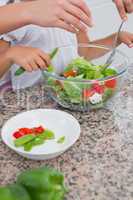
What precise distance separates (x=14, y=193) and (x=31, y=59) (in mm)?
485

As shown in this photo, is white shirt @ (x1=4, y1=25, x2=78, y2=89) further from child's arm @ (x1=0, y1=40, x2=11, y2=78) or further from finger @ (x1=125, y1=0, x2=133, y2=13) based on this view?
finger @ (x1=125, y1=0, x2=133, y2=13)

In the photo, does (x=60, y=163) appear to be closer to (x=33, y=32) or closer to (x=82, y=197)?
(x=82, y=197)

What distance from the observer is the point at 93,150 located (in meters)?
0.87

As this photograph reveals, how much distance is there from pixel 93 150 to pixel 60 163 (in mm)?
89

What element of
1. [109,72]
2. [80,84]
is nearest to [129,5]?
[109,72]

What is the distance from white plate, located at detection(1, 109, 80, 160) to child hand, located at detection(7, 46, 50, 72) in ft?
0.42

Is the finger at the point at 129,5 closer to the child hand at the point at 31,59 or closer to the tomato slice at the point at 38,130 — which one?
the child hand at the point at 31,59

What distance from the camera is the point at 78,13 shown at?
0.96m

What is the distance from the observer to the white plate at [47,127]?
0.83 metres

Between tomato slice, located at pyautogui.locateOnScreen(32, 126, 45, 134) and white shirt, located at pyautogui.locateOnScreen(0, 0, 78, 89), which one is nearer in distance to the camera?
tomato slice, located at pyautogui.locateOnScreen(32, 126, 45, 134)

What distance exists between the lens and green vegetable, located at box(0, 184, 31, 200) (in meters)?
0.61

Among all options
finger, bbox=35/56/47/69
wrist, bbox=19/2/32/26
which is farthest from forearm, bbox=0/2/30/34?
finger, bbox=35/56/47/69

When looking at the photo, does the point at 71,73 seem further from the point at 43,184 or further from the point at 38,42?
the point at 43,184

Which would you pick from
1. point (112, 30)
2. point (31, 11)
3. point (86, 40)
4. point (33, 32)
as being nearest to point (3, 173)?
point (31, 11)
